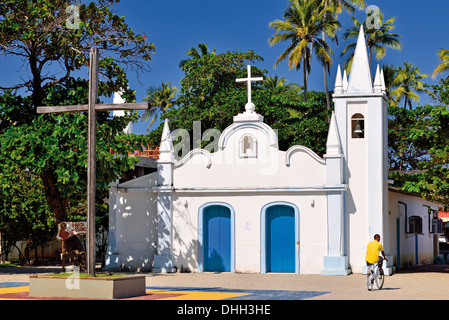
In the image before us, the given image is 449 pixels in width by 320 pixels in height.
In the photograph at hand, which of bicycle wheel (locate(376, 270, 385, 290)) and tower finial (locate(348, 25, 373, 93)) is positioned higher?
tower finial (locate(348, 25, 373, 93))

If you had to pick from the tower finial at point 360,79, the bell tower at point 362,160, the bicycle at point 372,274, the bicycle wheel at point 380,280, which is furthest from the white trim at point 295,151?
the bicycle at point 372,274

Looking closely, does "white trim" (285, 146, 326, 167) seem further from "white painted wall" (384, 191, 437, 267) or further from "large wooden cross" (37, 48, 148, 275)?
"large wooden cross" (37, 48, 148, 275)

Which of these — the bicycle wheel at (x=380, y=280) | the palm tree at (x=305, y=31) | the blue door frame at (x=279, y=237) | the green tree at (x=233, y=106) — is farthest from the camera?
the palm tree at (x=305, y=31)

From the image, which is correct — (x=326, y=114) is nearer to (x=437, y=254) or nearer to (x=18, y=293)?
(x=437, y=254)

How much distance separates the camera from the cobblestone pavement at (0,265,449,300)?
1653cm

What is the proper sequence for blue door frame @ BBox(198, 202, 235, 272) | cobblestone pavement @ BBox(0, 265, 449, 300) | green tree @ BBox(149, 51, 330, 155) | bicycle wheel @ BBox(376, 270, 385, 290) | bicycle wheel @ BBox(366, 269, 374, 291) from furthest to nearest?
green tree @ BBox(149, 51, 330, 155) < blue door frame @ BBox(198, 202, 235, 272) < bicycle wheel @ BBox(376, 270, 385, 290) < bicycle wheel @ BBox(366, 269, 374, 291) < cobblestone pavement @ BBox(0, 265, 449, 300)

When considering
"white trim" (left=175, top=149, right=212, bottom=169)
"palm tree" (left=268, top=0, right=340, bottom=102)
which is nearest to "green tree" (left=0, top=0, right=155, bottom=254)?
"white trim" (left=175, top=149, right=212, bottom=169)

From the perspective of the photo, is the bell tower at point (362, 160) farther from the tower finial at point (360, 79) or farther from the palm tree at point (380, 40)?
the palm tree at point (380, 40)

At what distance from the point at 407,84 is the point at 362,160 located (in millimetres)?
31515

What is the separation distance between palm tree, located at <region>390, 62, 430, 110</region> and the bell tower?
1068 inches

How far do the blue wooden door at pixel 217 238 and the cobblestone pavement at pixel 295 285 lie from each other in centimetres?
57

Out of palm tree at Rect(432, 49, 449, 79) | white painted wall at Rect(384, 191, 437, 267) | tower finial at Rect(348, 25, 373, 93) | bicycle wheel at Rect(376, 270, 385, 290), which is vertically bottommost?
bicycle wheel at Rect(376, 270, 385, 290)

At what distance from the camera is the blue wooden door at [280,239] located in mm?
23891

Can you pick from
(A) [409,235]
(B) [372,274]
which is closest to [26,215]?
(A) [409,235]
